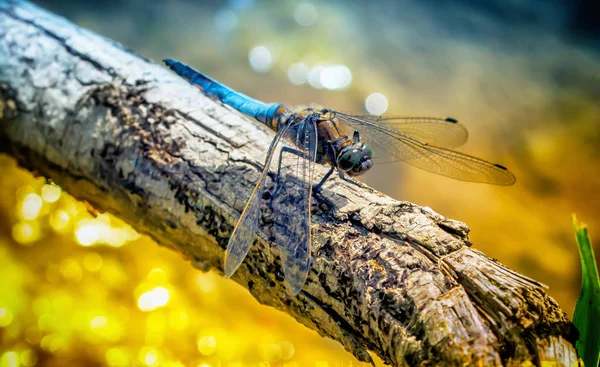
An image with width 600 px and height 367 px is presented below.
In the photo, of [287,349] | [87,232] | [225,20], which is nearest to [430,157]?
[287,349]

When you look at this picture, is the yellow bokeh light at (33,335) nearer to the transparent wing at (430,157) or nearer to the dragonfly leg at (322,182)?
the dragonfly leg at (322,182)

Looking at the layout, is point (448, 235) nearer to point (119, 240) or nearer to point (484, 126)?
point (119, 240)

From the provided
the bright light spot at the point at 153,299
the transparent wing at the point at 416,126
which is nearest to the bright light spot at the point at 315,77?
the transparent wing at the point at 416,126

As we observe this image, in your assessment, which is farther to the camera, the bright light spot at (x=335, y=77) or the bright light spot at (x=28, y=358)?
the bright light spot at (x=335, y=77)

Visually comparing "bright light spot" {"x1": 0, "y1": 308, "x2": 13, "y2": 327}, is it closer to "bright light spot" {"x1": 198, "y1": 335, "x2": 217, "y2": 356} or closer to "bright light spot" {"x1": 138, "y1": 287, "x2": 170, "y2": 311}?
"bright light spot" {"x1": 138, "y1": 287, "x2": 170, "y2": 311}

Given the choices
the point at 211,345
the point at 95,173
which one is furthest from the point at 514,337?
the point at 95,173
